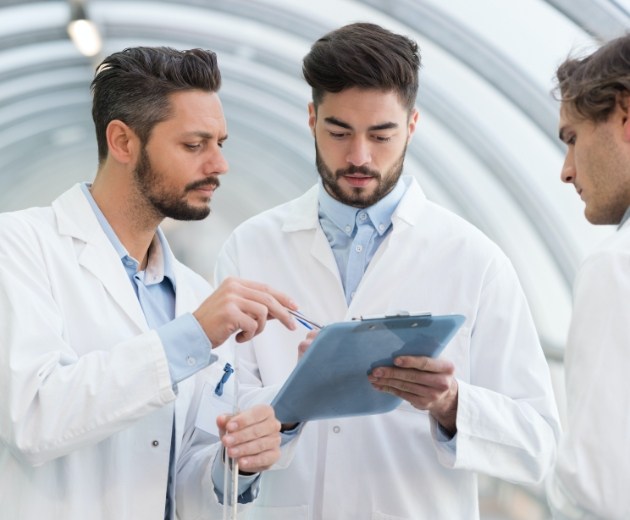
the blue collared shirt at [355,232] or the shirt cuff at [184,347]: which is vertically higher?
the blue collared shirt at [355,232]

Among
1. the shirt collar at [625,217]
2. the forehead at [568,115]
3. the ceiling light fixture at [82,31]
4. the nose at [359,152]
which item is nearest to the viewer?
the shirt collar at [625,217]

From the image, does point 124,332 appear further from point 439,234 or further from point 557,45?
point 557,45

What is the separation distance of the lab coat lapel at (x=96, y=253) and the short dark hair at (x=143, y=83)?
293mm

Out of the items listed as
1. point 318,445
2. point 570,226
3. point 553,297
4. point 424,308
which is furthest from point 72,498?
point 553,297

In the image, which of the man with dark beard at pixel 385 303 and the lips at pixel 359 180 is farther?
the lips at pixel 359 180

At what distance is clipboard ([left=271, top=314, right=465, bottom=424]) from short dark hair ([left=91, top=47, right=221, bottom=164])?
116 centimetres

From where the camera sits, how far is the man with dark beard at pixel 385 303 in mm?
3801

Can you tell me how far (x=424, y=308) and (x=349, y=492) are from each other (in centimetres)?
71

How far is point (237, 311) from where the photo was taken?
3404mm

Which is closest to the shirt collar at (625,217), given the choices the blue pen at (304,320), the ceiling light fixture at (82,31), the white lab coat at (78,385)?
the blue pen at (304,320)

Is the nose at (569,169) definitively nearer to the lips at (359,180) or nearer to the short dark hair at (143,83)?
the lips at (359,180)

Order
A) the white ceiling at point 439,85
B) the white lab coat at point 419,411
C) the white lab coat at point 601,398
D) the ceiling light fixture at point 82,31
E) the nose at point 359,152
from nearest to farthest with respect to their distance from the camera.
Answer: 1. the white lab coat at point 601,398
2. the white lab coat at point 419,411
3. the nose at point 359,152
4. the white ceiling at point 439,85
5. the ceiling light fixture at point 82,31

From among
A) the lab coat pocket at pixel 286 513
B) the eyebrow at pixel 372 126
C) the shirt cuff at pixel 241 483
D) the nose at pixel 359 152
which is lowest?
the lab coat pocket at pixel 286 513

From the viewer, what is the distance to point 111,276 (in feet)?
12.3
